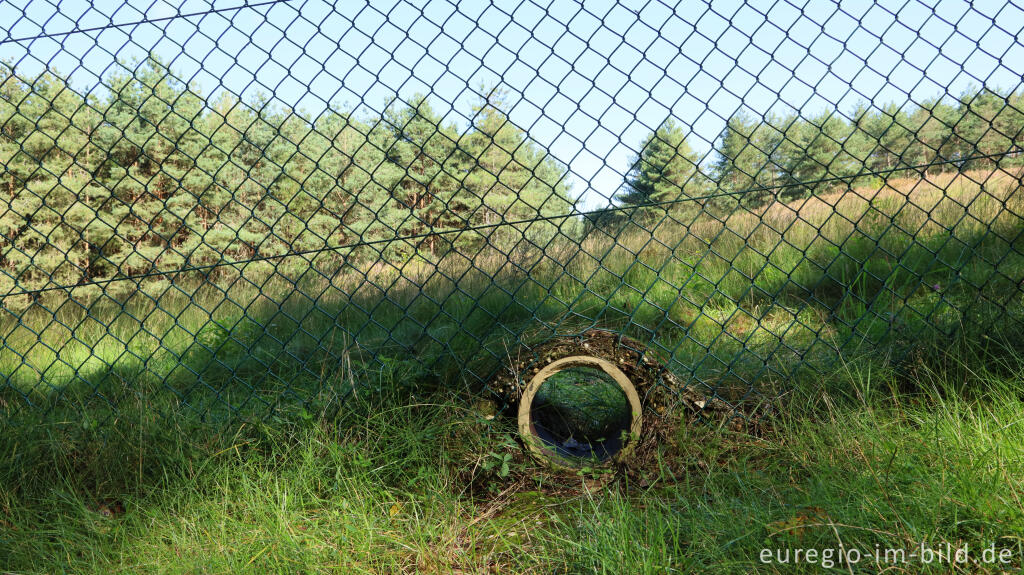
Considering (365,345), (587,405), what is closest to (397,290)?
(365,345)

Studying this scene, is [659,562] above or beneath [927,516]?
beneath

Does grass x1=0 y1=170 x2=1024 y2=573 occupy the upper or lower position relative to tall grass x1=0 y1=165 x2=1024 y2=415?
lower

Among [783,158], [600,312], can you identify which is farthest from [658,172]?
[783,158]

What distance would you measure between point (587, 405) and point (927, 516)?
132 centimetres

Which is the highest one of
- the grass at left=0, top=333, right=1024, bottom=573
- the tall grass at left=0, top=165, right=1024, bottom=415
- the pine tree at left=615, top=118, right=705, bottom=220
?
the pine tree at left=615, top=118, right=705, bottom=220

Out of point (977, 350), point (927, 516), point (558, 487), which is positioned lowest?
point (558, 487)

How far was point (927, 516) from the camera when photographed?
55.5 inches

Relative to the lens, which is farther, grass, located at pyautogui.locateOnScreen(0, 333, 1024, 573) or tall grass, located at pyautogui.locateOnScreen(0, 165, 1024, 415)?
tall grass, located at pyautogui.locateOnScreen(0, 165, 1024, 415)

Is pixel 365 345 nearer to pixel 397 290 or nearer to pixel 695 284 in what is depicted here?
pixel 397 290

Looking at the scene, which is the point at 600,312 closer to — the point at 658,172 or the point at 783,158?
the point at 658,172

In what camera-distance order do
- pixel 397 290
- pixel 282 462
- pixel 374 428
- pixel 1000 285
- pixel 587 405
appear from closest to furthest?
pixel 282 462
pixel 374 428
pixel 587 405
pixel 1000 285
pixel 397 290

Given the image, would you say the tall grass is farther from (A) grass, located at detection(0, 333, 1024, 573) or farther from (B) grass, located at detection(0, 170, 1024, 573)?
(A) grass, located at detection(0, 333, 1024, 573)

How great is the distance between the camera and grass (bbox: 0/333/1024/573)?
1.45 metres

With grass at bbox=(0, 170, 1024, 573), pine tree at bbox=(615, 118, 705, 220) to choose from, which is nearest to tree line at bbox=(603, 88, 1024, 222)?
pine tree at bbox=(615, 118, 705, 220)
